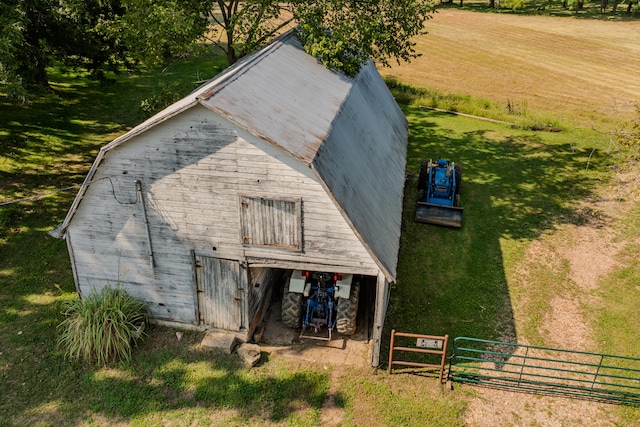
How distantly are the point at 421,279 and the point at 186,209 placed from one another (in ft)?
26.3

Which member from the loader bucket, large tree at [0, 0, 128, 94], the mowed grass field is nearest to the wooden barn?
the loader bucket

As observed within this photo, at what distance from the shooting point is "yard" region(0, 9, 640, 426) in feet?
34.6

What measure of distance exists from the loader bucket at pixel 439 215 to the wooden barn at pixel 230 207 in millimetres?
5149

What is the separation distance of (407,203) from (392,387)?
31.9 ft

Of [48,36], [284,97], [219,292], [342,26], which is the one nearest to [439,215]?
[342,26]

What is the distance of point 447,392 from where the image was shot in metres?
11.0

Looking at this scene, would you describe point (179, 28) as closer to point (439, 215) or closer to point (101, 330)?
point (101, 330)

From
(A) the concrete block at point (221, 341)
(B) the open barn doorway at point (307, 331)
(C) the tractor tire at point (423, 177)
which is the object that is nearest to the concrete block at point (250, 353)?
(A) the concrete block at point (221, 341)

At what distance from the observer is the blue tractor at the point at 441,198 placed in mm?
17892

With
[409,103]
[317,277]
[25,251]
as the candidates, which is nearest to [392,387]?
[317,277]

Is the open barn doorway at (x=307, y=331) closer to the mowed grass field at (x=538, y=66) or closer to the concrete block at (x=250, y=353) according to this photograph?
the concrete block at (x=250, y=353)

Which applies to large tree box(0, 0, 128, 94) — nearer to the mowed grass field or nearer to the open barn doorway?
the open barn doorway

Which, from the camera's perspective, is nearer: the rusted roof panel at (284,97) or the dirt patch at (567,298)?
the rusted roof panel at (284,97)

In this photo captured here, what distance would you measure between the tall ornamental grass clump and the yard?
0.37 metres
